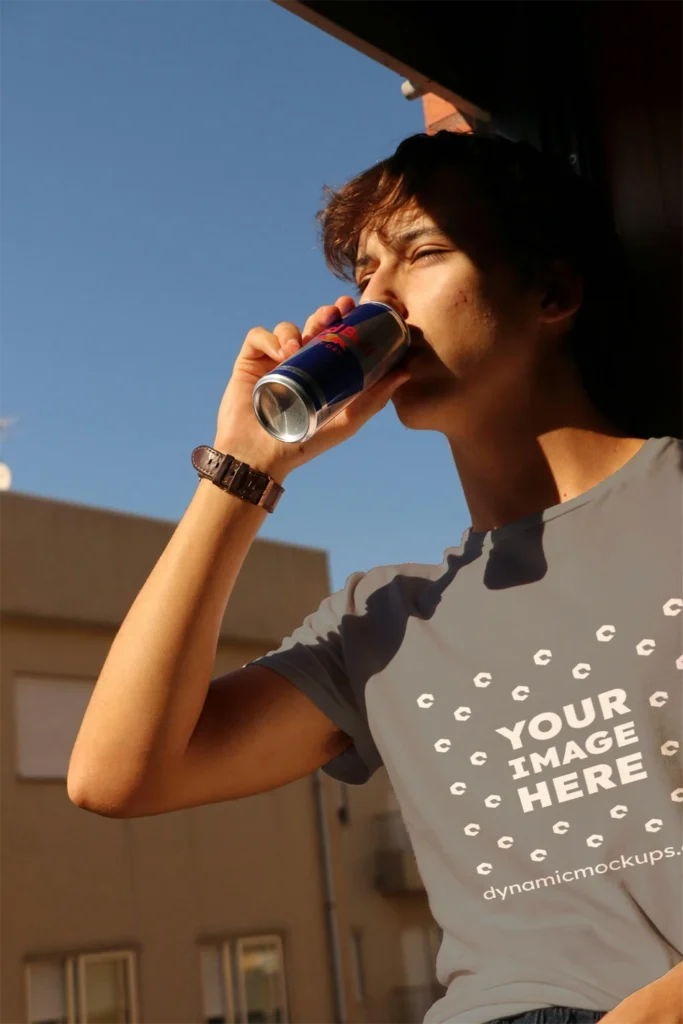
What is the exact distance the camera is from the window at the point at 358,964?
13271 millimetres

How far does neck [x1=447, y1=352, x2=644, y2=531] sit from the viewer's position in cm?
117

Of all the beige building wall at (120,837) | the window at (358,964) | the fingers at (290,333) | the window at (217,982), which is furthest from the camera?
the window at (358,964)

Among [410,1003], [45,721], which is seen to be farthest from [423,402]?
[410,1003]

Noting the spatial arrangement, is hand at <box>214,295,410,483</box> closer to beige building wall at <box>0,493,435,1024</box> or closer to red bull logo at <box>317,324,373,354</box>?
red bull logo at <box>317,324,373,354</box>

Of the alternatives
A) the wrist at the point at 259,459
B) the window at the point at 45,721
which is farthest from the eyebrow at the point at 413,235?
the window at the point at 45,721

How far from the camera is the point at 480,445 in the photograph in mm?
1193

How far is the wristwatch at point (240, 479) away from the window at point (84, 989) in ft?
27.4

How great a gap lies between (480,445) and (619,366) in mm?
238

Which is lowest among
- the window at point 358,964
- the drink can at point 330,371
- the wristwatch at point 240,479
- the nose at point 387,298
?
the window at point 358,964

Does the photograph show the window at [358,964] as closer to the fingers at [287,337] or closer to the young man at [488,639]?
the young man at [488,639]

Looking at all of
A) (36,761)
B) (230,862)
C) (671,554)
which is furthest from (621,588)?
(230,862)

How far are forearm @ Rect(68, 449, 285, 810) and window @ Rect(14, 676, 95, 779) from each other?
8003mm

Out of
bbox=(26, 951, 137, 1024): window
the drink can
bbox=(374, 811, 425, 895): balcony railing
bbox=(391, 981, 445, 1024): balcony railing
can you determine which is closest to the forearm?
the drink can

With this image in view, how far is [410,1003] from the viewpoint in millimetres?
13555
